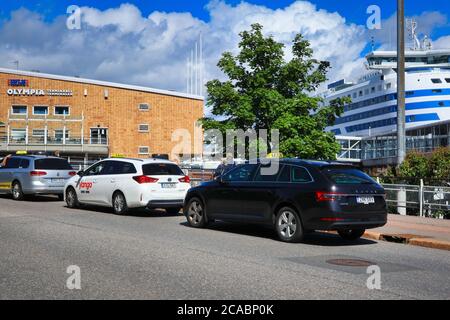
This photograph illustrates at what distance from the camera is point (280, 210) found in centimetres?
1115

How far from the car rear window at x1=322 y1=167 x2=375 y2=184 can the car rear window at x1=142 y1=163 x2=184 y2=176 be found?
607 centimetres

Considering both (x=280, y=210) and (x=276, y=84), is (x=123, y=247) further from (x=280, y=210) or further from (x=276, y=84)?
(x=276, y=84)

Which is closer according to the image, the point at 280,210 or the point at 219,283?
the point at 219,283

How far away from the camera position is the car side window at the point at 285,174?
36.7 feet

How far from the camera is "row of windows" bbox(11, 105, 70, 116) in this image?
62188 millimetres

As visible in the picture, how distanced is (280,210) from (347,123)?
7138cm

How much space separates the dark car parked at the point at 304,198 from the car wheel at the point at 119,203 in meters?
4.11

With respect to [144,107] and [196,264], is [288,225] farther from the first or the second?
[144,107]

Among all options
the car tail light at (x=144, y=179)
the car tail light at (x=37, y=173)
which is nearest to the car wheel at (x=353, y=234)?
the car tail light at (x=144, y=179)

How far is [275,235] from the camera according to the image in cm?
1216

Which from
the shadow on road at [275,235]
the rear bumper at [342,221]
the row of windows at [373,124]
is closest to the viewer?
the rear bumper at [342,221]

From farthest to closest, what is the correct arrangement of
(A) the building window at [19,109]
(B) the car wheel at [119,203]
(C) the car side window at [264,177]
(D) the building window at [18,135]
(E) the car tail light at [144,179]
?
(A) the building window at [19,109] < (D) the building window at [18,135] < (B) the car wheel at [119,203] < (E) the car tail light at [144,179] < (C) the car side window at [264,177]

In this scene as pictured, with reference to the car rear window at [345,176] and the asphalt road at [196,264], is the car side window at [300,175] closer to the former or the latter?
the car rear window at [345,176]

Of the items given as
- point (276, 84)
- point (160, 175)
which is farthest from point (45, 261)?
point (276, 84)
